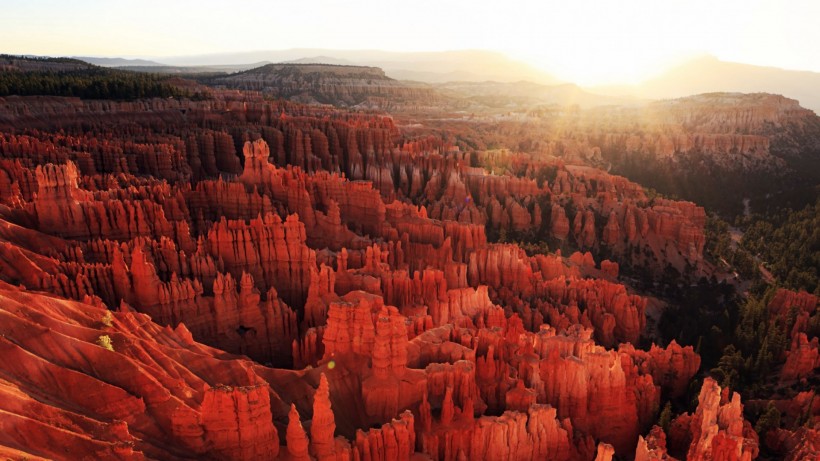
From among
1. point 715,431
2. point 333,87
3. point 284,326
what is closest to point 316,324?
point 284,326

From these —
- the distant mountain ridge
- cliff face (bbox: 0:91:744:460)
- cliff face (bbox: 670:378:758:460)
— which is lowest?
cliff face (bbox: 670:378:758:460)

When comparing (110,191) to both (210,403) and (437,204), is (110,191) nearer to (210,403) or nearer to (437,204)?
(210,403)

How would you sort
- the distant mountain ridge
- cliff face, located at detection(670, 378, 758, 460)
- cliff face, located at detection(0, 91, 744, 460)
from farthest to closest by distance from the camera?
the distant mountain ridge → cliff face, located at detection(670, 378, 758, 460) → cliff face, located at detection(0, 91, 744, 460)

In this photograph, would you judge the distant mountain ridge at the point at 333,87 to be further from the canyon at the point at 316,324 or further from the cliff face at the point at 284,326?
the cliff face at the point at 284,326

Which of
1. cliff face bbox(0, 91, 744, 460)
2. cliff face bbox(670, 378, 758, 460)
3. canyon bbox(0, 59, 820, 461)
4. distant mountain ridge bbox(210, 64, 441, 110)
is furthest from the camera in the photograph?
distant mountain ridge bbox(210, 64, 441, 110)

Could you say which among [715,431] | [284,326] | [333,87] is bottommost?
[715,431]

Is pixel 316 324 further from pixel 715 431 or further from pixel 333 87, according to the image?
pixel 333 87

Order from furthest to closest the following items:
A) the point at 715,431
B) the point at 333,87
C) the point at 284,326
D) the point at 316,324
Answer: the point at 333,87 → the point at 316,324 → the point at 284,326 → the point at 715,431

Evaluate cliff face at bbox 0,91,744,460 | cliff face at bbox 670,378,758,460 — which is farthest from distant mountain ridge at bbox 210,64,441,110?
cliff face at bbox 670,378,758,460

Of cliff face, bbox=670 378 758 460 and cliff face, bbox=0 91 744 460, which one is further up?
cliff face, bbox=0 91 744 460

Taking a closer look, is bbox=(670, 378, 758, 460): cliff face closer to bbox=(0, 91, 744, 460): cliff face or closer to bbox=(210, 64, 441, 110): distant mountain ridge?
bbox=(0, 91, 744, 460): cliff face
